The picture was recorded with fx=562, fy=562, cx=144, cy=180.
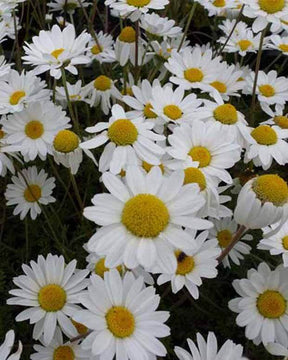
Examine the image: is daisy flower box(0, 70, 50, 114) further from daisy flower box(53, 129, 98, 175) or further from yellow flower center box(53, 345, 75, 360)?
yellow flower center box(53, 345, 75, 360)

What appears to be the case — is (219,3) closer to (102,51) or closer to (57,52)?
(102,51)

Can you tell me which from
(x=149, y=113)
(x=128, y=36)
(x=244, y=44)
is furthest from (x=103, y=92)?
(x=244, y=44)

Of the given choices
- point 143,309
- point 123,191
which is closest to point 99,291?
point 143,309

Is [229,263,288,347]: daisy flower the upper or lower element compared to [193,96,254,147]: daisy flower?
lower

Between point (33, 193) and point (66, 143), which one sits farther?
point (33, 193)

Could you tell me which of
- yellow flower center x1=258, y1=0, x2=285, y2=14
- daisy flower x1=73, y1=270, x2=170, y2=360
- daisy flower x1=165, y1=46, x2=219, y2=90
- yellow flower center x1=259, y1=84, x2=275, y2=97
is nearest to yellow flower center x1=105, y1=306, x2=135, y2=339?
daisy flower x1=73, y1=270, x2=170, y2=360

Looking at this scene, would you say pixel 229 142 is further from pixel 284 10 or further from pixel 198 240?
pixel 284 10
